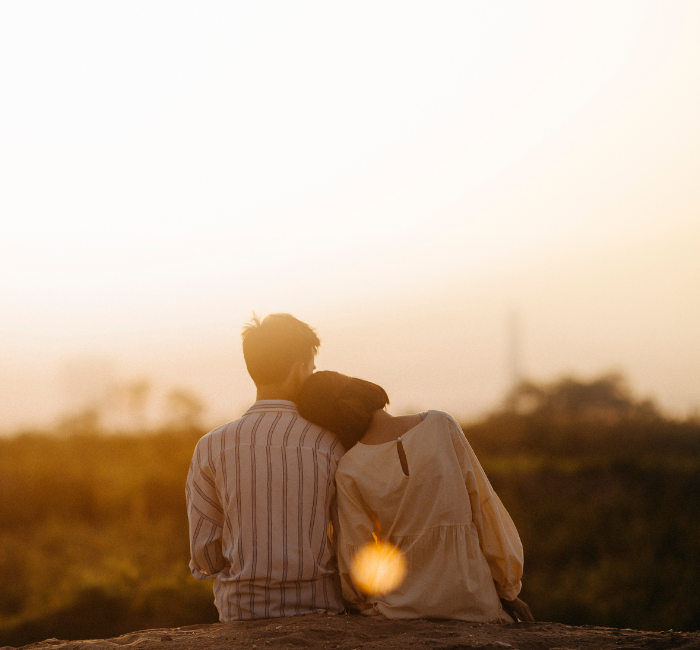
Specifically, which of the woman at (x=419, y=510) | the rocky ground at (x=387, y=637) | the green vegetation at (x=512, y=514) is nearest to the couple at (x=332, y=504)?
the woman at (x=419, y=510)

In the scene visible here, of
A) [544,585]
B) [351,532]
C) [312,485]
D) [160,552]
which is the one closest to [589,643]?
[351,532]

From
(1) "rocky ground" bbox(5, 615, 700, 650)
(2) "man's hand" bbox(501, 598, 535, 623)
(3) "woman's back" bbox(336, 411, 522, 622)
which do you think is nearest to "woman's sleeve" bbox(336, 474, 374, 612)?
(3) "woman's back" bbox(336, 411, 522, 622)

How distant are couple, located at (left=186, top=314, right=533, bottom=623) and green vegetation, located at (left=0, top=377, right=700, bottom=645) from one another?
5.96 metres

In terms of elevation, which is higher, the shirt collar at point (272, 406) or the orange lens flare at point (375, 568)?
the shirt collar at point (272, 406)

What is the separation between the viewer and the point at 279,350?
338cm

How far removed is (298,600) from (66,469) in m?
12.0

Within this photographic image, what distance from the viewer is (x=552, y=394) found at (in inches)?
938

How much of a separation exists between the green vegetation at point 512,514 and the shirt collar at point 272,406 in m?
6.15

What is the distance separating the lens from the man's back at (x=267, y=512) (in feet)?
10.5

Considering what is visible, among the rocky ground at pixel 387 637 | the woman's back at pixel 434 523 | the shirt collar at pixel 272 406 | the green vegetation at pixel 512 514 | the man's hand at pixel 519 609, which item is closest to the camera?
the rocky ground at pixel 387 637

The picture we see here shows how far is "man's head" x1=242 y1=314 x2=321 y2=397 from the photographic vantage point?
3385 mm

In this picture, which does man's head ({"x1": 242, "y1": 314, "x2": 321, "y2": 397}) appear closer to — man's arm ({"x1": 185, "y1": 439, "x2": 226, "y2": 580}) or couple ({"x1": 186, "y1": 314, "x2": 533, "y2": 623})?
couple ({"x1": 186, "y1": 314, "x2": 533, "y2": 623})

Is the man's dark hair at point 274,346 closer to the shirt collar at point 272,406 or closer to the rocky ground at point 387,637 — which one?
the shirt collar at point 272,406

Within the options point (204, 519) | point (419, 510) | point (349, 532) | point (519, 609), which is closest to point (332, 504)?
point (349, 532)
